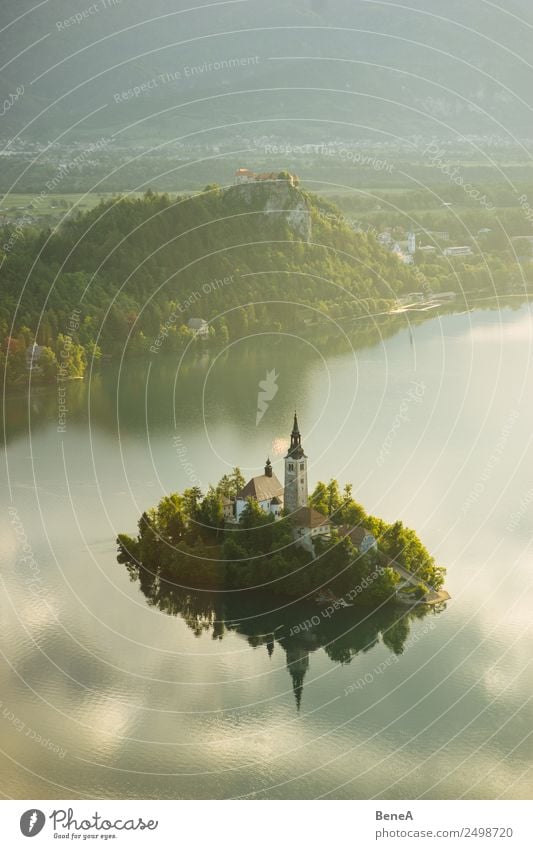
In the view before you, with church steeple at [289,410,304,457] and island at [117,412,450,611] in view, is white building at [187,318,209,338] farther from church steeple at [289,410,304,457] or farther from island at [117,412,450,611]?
church steeple at [289,410,304,457]

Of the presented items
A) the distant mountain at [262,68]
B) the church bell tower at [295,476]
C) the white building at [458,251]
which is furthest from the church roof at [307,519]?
the distant mountain at [262,68]

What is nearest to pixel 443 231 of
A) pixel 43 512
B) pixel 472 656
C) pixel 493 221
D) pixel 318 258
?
pixel 493 221

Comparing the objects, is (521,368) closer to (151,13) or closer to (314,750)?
(314,750)

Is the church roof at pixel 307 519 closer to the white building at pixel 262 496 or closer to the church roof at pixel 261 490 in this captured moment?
the white building at pixel 262 496

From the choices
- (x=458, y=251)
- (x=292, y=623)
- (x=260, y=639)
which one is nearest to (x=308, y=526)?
(x=292, y=623)

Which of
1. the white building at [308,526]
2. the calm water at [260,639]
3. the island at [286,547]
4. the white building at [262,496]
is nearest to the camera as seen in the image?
the calm water at [260,639]

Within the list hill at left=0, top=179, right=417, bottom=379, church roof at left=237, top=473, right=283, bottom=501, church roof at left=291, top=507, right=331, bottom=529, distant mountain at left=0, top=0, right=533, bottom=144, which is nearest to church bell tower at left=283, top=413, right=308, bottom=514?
church roof at left=291, top=507, right=331, bottom=529
